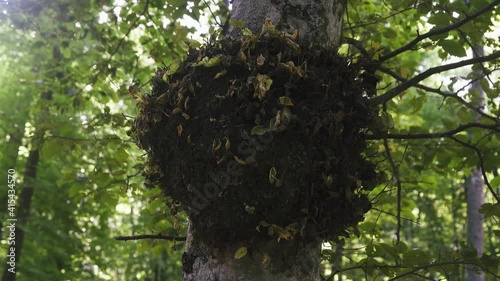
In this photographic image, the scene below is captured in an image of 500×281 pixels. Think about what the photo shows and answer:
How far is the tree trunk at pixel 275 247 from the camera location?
57.3 inches

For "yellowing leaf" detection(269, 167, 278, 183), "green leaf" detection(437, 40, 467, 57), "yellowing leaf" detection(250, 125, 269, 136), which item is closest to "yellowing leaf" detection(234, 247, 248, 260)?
"yellowing leaf" detection(269, 167, 278, 183)

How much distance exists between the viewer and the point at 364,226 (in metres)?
3.28

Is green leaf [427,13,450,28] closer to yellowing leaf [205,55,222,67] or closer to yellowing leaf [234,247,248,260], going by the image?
yellowing leaf [205,55,222,67]

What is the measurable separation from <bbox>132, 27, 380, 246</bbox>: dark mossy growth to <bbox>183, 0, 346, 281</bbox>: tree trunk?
0.15ft

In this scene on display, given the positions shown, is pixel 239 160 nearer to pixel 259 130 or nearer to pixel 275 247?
pixel 259 130

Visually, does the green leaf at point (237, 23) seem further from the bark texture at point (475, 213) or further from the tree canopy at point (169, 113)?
the bark texture at point (475, 213)

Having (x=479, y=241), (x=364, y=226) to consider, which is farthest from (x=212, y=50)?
(x=479, y=241)

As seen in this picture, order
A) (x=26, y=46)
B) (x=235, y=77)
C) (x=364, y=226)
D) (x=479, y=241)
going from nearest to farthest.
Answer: (x=235, y=77) → (x=364, y=226) → (x=479, y=241) → (x=26, y=46)

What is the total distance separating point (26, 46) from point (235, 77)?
650 cm

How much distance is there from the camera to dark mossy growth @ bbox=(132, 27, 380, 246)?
57.4 inches

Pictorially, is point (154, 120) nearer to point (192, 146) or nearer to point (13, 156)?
point (192, 146)

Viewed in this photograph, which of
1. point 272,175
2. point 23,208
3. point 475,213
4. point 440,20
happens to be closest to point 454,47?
point 440,20

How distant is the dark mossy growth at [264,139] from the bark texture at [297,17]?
0.14 m

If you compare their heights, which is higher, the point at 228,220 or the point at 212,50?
the point at 212,50
